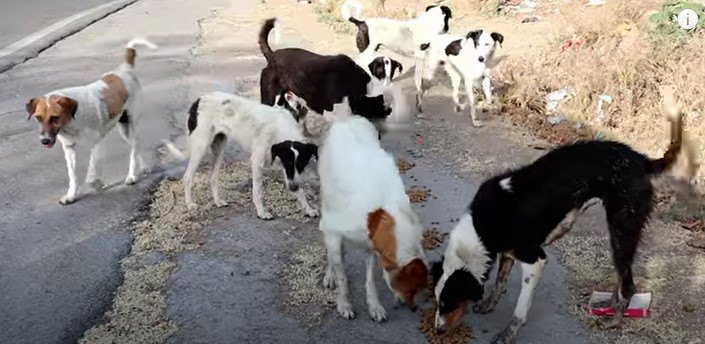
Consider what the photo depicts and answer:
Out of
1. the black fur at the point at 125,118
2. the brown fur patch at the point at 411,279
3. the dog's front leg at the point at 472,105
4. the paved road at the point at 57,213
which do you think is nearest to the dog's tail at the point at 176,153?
the paved road at the point at 57,213

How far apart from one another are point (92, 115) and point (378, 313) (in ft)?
10.3

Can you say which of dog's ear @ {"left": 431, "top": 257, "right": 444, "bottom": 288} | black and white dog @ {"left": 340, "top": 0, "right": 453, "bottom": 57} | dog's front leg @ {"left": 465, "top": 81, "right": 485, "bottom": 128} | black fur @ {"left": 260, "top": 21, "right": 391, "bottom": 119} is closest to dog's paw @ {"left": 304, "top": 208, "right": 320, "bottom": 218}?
black fur @ {"left": 260, "top": 21, "right": 391, "bottom": 119}

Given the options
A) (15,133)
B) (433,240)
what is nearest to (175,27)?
(15,133)

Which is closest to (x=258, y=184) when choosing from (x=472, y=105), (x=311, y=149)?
(x=311, y=149)

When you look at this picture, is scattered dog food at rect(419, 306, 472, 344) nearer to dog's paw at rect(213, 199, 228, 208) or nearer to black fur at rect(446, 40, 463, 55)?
dog's paw at rect(213, 199, 228, 208)

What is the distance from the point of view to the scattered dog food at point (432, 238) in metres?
5.14

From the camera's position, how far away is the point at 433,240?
5.21m

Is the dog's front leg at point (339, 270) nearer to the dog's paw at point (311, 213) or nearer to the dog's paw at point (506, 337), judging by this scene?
the dog's paw at point (506, 337)

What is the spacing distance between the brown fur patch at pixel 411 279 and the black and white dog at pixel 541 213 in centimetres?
10

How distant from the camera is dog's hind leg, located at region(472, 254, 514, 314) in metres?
4.36

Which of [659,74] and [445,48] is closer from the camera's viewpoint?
[659,74]

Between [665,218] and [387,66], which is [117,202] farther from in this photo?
Answer: [665,218]

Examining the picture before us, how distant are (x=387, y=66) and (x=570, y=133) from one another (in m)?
2.00

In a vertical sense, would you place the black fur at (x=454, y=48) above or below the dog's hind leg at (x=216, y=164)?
above
